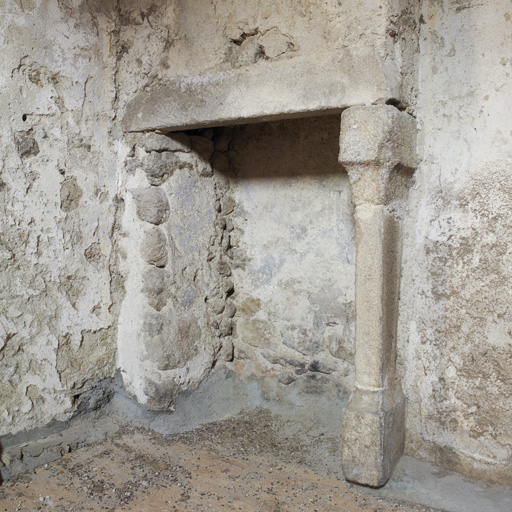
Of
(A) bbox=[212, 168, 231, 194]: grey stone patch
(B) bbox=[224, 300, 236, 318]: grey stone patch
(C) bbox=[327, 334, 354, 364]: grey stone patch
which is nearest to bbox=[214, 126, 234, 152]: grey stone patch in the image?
(A) bbox=[212, 168, 231, 194]: grey stone patch

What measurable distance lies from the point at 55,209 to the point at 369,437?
1.88 metres

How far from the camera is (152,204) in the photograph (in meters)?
2.86

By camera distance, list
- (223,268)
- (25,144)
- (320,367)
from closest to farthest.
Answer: (25,144) → (320,367) → (223,268)

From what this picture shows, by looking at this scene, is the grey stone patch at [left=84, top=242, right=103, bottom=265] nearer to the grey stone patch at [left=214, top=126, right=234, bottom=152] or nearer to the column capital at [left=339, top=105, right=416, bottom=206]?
the grey stone patch at [left=214, top=126, right=234, bottom=152]

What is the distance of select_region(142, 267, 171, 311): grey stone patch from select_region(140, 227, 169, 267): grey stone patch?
0.05 meters

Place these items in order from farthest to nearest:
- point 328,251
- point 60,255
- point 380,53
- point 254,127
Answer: point 254,127 → point 328,251 → point 60,255 → point 380,53

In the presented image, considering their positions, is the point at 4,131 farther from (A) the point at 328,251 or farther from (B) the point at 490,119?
(B) the point at 490,119

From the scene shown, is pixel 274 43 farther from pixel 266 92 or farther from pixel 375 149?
pixel 375 149

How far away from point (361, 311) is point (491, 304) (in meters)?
0.55

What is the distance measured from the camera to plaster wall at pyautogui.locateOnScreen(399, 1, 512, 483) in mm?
2219

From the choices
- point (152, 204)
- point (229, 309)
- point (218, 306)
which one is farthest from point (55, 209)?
point (229, 309)

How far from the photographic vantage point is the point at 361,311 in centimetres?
231

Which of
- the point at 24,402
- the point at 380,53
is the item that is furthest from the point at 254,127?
the point at 24,402

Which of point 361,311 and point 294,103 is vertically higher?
point 294,103
